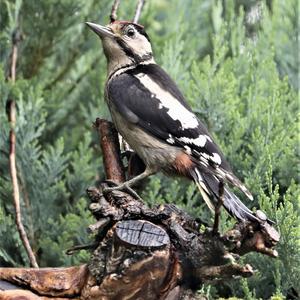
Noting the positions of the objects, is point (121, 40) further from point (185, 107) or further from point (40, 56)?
point (40, 56)

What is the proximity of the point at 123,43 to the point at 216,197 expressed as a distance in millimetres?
1019

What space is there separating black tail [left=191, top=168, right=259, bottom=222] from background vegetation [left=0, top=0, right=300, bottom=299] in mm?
253

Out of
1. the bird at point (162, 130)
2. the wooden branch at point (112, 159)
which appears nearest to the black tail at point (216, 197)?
the bird at point (162, 130)

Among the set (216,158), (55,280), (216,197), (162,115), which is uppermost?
(162,115)

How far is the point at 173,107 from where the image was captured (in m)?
3.61

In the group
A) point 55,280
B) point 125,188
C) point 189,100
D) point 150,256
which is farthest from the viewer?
point 189,100

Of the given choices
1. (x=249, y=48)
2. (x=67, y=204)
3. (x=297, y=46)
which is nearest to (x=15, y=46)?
(x=67, y=204)

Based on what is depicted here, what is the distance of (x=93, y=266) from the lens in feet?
9.36

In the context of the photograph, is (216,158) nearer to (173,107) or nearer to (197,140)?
(197,140)

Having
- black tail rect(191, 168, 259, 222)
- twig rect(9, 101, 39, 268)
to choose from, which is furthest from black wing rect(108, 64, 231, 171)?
twig rect(9, 101, 39, 268)

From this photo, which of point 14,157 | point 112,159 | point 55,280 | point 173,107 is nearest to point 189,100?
point 173,107

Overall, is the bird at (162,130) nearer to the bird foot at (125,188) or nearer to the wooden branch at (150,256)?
the bird foot at (125,188)

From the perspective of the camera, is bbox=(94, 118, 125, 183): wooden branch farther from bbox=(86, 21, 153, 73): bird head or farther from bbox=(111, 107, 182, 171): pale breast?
bbox=(86, 21, 153, 73): bird head

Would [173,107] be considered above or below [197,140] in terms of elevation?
above
